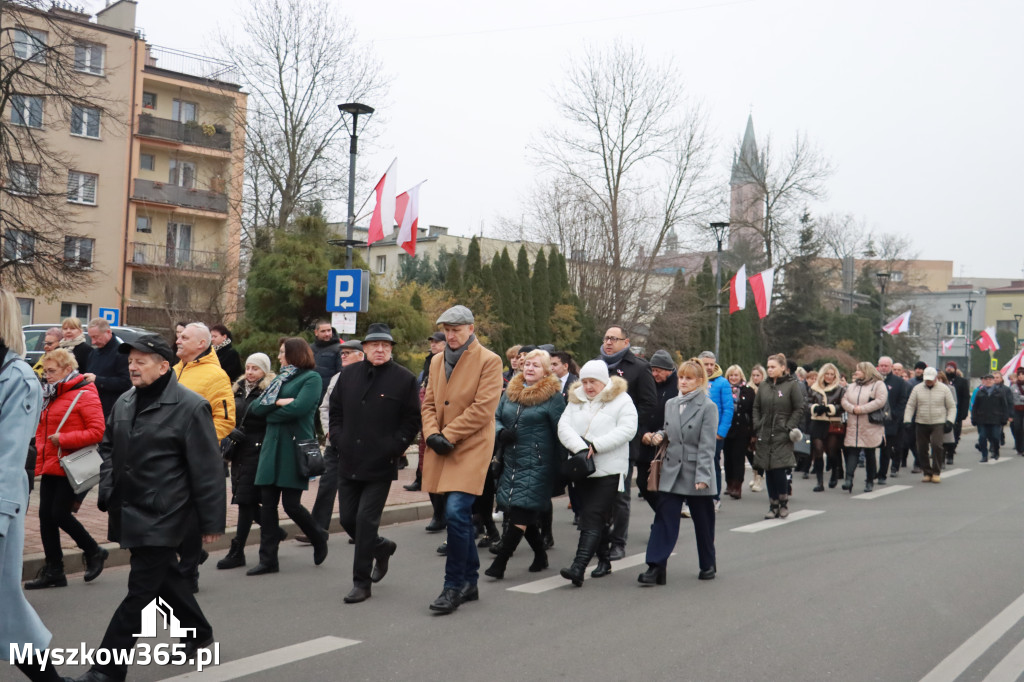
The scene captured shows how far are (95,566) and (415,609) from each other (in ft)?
8.20

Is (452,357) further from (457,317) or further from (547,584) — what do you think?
(547,584)

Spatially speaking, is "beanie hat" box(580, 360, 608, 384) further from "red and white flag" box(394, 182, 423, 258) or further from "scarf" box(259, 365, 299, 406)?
"red and white flag" box(394, 182, 423, 258)

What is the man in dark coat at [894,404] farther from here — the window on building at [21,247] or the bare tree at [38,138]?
the window on building at [21,247]

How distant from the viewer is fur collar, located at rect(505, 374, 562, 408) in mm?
7688

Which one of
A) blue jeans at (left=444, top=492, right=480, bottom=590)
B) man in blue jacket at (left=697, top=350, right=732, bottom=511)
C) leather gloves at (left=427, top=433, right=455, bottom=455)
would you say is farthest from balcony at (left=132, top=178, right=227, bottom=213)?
blue jeans at (left=444, top=492, right=480, bottom=590)

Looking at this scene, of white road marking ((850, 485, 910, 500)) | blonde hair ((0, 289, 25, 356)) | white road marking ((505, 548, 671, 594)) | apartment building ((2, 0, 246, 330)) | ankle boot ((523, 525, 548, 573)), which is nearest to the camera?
blonde hair ((0, 289, 25, 356))

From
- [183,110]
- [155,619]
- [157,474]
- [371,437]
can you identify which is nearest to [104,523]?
[371,437]

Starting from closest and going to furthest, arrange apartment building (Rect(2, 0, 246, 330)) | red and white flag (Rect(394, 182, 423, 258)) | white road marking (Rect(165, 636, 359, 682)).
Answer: white road marking (Rect(165, 636, 359, 682))
red and white flag (Rect(394, 182, 423, 258))
apartment building (Rect(2, 0, 246, 330))

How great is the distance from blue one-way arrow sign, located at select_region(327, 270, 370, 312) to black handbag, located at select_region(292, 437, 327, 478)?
846 centimetres

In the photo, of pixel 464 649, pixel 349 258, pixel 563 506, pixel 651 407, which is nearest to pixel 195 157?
pixel 349 258

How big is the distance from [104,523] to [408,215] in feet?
36.5

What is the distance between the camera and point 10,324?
14.5 ft

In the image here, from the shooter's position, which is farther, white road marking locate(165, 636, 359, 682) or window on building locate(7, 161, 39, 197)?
window on building locate(7, 161, 39, 197)

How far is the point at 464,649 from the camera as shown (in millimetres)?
5746
